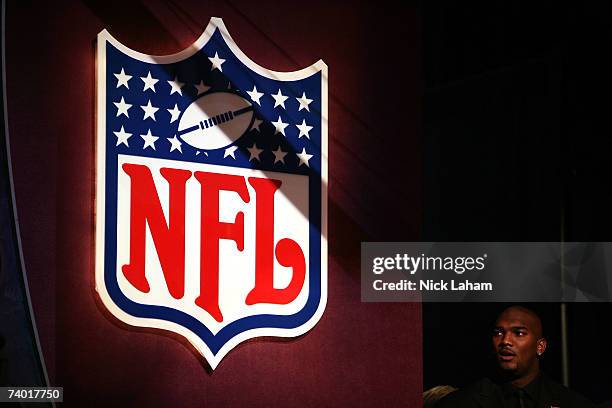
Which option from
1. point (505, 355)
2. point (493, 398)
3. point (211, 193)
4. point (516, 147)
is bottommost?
point (493, 398)


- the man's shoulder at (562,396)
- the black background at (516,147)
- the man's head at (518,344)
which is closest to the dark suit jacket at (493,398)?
the man's shoulder at (562,396)

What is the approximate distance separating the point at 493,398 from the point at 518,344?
34cm

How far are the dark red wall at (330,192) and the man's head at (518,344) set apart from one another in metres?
0.76

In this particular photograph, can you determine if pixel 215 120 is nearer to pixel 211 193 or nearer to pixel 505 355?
pixel 211 193

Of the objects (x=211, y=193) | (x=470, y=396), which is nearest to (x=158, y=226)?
(x=211, y=193)

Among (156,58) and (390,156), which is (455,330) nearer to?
(390,156)

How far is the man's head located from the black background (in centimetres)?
152

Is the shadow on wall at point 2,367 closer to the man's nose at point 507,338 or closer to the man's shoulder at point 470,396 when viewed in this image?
the man's shoulder at point 470,396

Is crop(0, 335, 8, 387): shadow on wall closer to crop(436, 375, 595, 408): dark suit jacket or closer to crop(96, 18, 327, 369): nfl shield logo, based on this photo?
crop(96, 18, 327, 369): nfl shield logo

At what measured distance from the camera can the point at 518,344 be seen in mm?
5535

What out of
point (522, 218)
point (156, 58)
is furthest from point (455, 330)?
point (156, 58)

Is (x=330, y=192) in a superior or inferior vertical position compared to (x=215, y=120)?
inferior

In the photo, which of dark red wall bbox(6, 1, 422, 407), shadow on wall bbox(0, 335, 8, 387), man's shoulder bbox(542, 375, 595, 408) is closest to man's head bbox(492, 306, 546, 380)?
man's shoulder bbox(542, 375, 595, 408)

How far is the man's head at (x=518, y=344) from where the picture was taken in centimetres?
550
